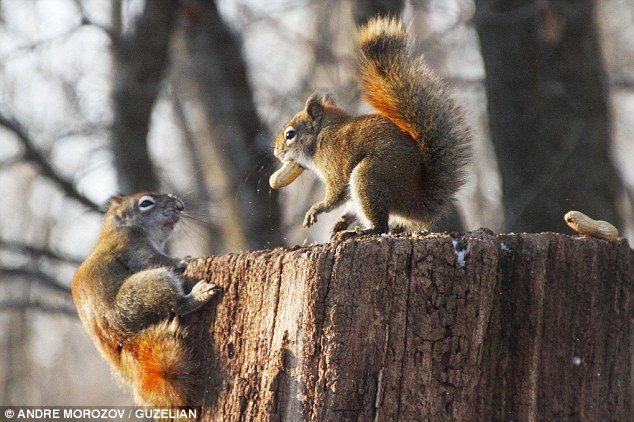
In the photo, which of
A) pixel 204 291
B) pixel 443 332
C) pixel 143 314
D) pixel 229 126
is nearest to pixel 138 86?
pixel 229 126

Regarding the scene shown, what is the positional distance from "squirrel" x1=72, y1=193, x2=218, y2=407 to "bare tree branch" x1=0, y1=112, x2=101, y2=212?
3647mm

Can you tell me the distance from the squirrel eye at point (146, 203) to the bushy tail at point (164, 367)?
115 cm

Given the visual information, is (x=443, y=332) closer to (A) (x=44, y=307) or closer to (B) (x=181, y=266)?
(B) (x=181, y=266)

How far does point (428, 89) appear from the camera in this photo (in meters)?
3.14

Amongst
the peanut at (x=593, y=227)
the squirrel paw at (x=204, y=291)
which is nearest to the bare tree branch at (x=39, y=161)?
the squirrel paw at (x=204, y=291)

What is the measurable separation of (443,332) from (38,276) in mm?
5304

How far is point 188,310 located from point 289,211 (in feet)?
16.0

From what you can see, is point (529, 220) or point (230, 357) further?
point (529, 220)

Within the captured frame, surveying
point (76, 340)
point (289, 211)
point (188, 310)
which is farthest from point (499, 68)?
point (76, 340)

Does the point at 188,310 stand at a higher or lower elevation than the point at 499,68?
lower

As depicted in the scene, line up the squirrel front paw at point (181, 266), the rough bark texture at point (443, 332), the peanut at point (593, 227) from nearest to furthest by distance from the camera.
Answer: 1. the rough bark texture at point (443, 332)
2. the peanut at point (593, 227)
3. the squirrel front paw at point (181, 266)

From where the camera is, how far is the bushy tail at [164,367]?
2.76 m

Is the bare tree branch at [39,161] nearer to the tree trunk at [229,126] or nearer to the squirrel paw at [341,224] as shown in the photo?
the tree trunk at [229,126]

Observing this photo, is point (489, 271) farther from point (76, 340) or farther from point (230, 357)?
point (76, 340)
